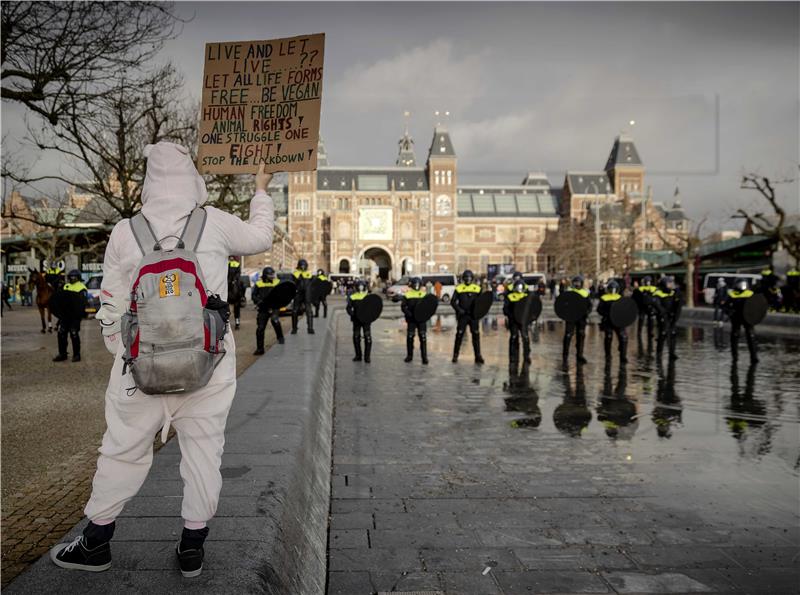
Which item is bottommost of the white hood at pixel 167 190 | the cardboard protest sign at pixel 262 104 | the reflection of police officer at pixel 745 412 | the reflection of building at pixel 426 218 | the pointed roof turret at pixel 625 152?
the reflection of police officer at pixel 745 412

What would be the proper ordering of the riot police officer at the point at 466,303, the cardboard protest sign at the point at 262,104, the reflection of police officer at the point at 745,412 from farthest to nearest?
the riot police officer at the point at 466,303 < the reflection of police officer at the point at 745,412 < the cardboard protest sign at the point at 262,104

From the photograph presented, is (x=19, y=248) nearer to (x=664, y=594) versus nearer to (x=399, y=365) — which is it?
(x=399, y=365)

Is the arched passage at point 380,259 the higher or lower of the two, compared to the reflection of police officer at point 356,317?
higher

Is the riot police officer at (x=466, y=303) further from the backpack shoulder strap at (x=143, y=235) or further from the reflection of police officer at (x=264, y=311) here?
the backpack shoulder strap at (x=143, y=235)

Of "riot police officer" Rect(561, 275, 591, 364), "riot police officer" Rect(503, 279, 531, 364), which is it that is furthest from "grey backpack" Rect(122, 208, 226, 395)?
"riot police officer" Rect(561, 275, 591, 364)

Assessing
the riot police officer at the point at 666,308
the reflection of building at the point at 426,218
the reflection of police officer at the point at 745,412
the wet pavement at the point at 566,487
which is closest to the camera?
the wet pavement at the point at 566,487

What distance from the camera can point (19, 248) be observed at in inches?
1459

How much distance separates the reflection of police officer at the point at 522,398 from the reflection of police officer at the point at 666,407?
1.38 m

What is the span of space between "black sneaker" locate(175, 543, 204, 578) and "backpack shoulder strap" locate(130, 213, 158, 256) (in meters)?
1.20

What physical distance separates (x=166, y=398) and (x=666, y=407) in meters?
7.40

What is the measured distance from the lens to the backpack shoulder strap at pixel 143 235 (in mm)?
2624

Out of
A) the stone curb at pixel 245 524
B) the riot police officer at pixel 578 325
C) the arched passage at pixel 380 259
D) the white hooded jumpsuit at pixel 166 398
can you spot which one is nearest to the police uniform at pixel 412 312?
the riot police officer at pixel 578 325

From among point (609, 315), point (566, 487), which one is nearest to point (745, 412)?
point (566, 487)

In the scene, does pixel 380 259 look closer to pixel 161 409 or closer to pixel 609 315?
pixel 609 315
